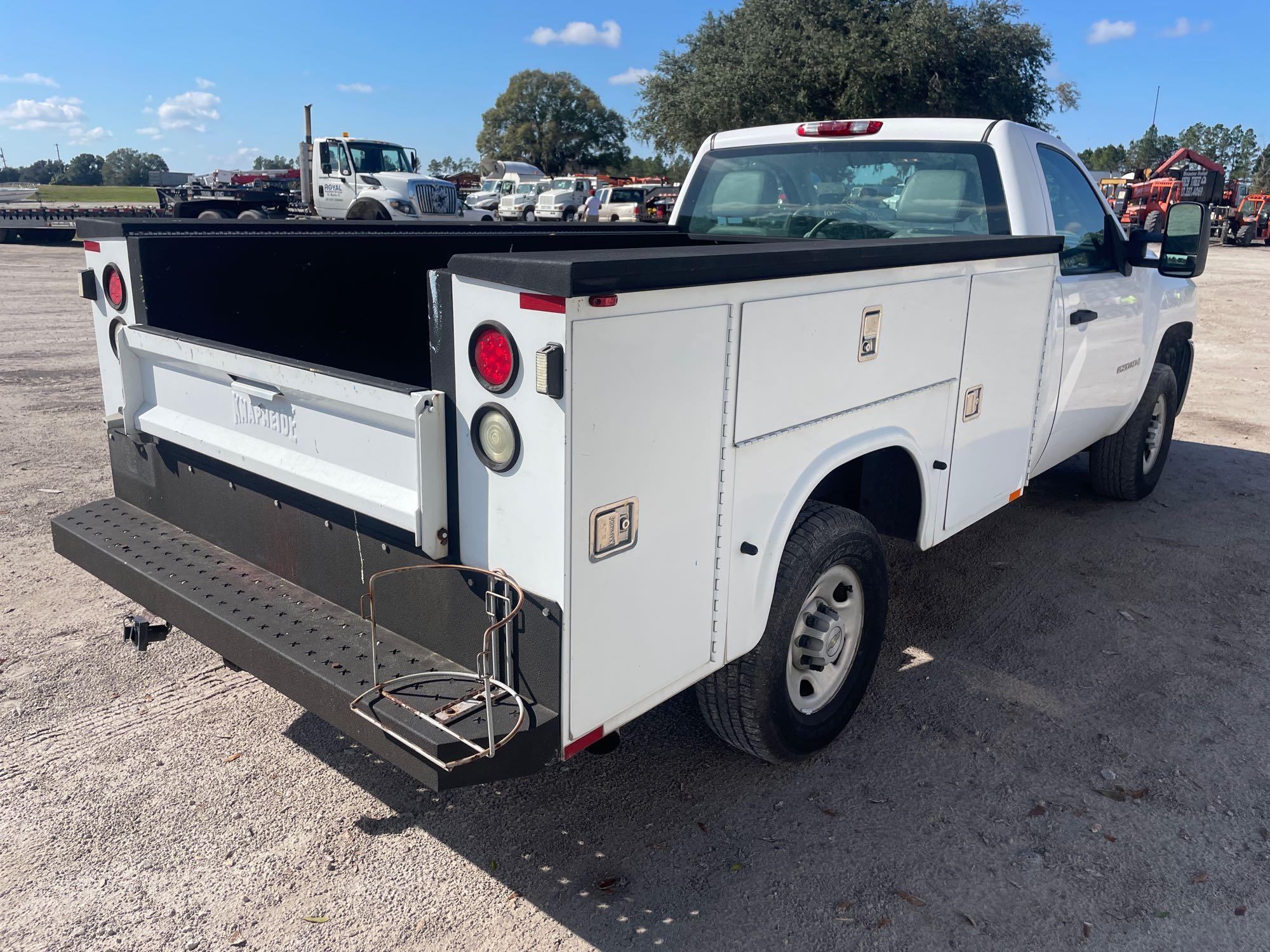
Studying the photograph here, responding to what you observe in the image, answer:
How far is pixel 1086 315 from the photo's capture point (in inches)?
177

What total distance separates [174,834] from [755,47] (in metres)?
33.6

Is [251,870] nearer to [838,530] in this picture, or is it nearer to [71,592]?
[838,530]

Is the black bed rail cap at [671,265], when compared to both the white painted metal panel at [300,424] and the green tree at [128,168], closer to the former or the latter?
the white painted metal panel at [300,424]

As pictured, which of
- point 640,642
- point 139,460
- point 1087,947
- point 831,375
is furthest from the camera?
point 139,460

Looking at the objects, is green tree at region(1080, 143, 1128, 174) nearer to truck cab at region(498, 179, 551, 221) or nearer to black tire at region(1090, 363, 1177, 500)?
truck cab at region(498, 179, 551, 221)

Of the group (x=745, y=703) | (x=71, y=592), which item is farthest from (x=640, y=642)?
(x=71, y=592)

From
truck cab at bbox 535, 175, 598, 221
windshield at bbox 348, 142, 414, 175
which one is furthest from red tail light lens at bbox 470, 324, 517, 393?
truck cab at bbox 535, 175, 598, 221

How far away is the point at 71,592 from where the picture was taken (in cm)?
442

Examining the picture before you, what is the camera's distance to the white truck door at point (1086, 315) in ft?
14.6

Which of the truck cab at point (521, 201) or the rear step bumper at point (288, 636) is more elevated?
the truck cab at point (521, 201)

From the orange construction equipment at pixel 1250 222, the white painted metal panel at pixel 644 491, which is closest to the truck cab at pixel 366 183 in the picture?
the white painted metal panel at pixel 644 491

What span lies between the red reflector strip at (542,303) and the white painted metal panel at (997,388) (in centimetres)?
197

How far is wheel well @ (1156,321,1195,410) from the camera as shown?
239 inches

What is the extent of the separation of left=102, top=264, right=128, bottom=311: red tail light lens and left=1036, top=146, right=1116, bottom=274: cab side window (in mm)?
3663
